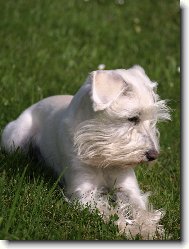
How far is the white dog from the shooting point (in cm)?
473

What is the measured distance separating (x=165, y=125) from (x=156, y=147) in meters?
2.24

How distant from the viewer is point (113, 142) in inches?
189

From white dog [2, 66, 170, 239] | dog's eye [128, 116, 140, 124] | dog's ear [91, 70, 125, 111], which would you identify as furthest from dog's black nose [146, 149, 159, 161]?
dog's ear [91, 70, 125, 111]

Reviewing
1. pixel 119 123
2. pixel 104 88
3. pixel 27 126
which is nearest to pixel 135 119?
pixel 119 123

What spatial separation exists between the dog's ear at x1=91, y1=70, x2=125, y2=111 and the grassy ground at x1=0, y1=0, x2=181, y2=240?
721 mm

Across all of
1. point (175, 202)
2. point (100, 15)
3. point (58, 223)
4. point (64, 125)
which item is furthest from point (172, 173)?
point (100, 15)

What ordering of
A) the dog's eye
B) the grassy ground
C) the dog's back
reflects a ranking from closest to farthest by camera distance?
the grassy ground, the dog's eye, the dog's back

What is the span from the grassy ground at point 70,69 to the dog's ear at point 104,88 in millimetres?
721

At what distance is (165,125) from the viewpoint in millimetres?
6977

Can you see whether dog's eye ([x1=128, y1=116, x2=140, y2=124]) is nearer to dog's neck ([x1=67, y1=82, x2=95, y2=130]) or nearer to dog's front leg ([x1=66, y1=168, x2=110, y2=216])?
dog's neck ([x1=67, y1=82, x2=95, y2=130])

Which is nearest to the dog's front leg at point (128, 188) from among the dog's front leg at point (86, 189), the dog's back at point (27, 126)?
the dog's front leg at point (86, 189)

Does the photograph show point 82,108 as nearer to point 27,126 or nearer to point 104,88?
point 104,88

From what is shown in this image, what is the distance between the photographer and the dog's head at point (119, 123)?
4711 mm

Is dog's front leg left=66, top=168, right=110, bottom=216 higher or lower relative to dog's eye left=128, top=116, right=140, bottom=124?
lower
